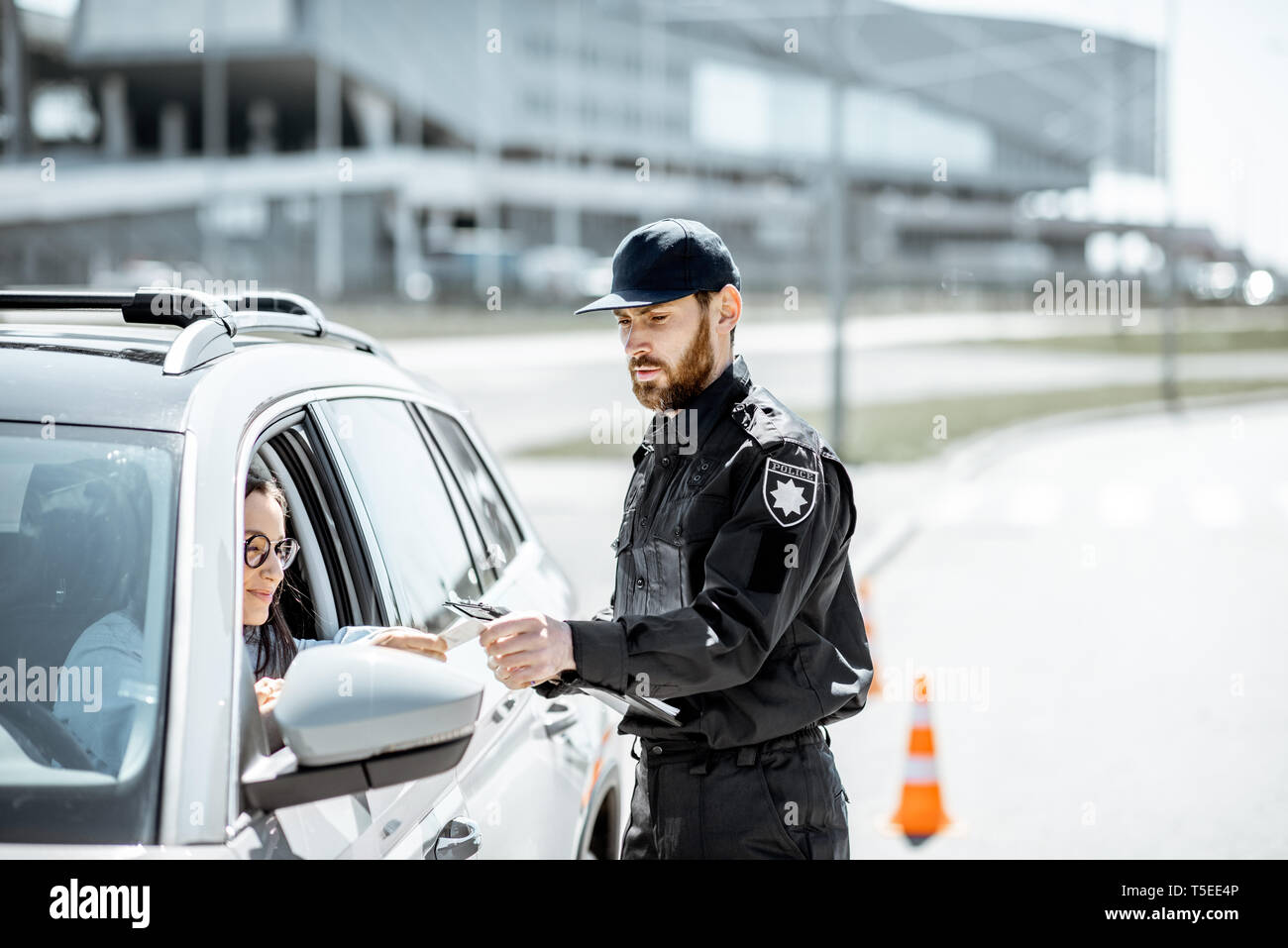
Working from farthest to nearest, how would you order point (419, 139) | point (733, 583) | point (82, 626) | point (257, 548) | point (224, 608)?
point (419, 139) < point (257, 548) < point (733, 583) < point (82, 626) < point (224, 608)

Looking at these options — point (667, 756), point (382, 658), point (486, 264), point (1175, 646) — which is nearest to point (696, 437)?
point (667, 756)

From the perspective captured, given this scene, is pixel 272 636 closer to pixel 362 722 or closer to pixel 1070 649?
pixel 362 722

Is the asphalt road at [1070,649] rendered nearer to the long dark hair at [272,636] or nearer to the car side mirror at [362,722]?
the long dark hair at [272,636]

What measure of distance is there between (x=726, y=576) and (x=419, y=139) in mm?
68449

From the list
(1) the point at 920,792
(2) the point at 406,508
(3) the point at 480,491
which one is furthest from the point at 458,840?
(1) the point at 920,792

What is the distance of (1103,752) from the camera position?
714 centimetres

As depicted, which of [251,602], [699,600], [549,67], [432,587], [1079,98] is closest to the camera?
[699,600]

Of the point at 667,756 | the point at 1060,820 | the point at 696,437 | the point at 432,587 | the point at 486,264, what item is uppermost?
the point at 486,264

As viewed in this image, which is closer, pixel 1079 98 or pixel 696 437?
pixel 696 437

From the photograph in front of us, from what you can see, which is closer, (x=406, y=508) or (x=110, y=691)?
(x=110, y=691)

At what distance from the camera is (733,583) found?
2.42m

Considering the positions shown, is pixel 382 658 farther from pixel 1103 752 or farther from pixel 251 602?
pixel 1103 752

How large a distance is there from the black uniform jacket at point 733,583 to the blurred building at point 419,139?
39.0 m
